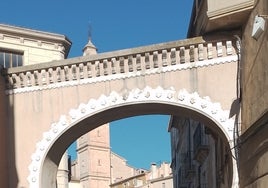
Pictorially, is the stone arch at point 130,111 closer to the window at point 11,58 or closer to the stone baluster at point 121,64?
the stone baluster at point 121,64

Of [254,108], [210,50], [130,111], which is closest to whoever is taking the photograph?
Answer: [254,108]

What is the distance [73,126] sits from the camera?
44.5 ft

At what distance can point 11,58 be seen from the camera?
26203 millimetres

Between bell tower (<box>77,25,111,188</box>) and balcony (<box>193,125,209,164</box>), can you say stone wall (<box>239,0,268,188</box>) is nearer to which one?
balcony (<box>193,125,209,164</box>)

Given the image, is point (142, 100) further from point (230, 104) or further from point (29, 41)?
point (29, 41)

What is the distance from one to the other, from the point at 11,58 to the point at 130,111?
44.1 feet

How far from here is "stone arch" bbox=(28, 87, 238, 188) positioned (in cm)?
1241

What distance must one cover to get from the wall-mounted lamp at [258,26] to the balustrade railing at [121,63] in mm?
1735

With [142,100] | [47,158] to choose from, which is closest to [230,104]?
[142,100]

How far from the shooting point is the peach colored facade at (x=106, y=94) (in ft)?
41.2

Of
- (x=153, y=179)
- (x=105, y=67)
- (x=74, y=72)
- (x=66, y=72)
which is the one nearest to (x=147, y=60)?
(x=105, y=67)

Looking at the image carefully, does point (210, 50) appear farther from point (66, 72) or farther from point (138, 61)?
point (66, 72)

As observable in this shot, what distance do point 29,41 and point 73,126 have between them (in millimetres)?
14535

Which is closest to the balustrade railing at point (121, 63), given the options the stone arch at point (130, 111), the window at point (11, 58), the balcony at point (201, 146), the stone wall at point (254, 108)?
the stone arch at point (130, 111)
